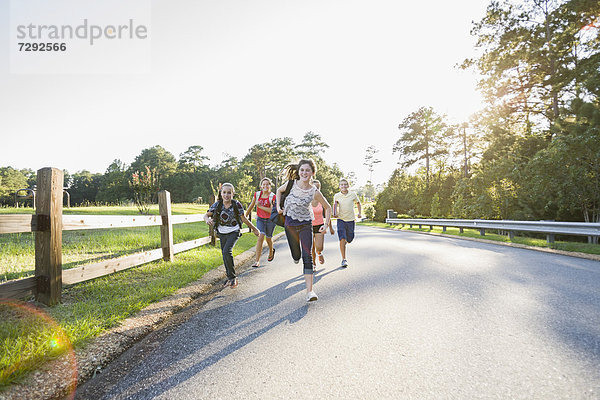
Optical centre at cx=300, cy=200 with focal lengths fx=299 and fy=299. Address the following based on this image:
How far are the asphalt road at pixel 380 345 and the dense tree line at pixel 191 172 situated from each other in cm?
5625

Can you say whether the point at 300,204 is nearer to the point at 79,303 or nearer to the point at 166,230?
the point at 79,303

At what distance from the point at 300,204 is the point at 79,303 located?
302cm

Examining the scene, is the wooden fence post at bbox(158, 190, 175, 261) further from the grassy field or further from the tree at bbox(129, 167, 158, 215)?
the tree at bbox(129, 167, 158, 215)

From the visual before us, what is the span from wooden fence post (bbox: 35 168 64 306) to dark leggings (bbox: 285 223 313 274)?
2822 mm

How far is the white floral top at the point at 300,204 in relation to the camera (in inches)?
175

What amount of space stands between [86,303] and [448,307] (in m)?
4.47

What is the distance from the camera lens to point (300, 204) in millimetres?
4434

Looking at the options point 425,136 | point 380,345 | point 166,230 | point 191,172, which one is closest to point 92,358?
point 380,345

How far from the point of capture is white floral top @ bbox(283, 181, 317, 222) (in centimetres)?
445

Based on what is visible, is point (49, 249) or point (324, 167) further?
point (324, 167)

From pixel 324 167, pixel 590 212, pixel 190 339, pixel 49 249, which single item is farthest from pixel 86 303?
pixel 324 167

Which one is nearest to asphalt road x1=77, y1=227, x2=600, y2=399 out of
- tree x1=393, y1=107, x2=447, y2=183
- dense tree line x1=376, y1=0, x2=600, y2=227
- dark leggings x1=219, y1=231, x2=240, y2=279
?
dark leggings x1=219, y1=231, x2=240, y2=279

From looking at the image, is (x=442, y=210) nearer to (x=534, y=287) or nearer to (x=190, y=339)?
(x=534, y=287)

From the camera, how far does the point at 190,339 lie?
9.76 feet
